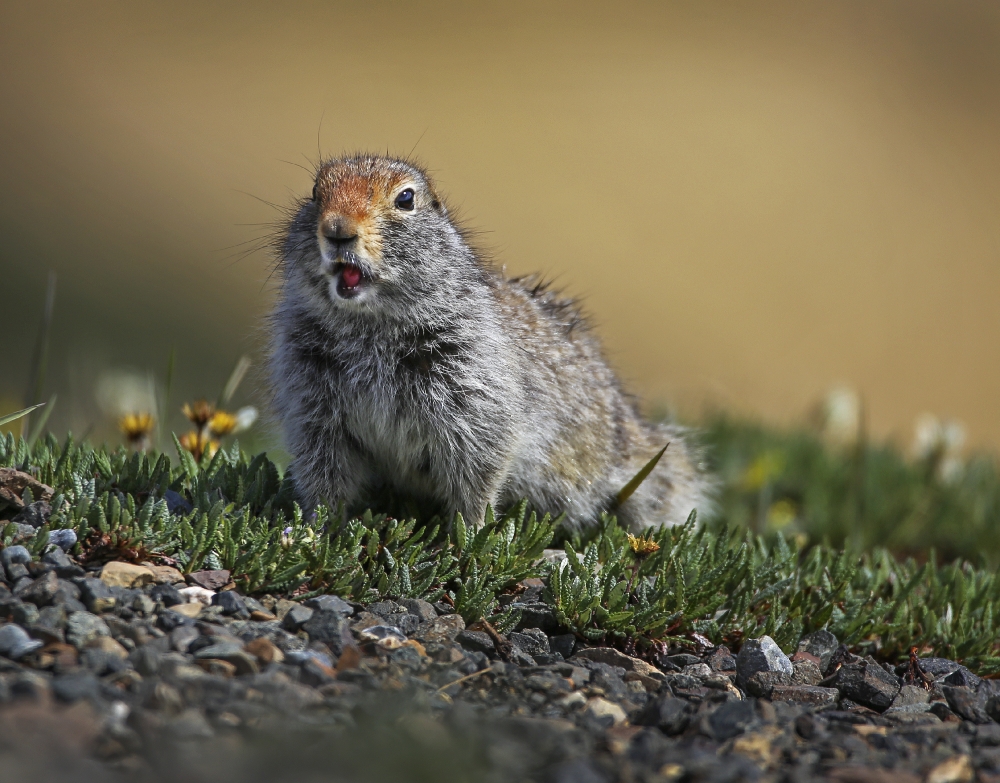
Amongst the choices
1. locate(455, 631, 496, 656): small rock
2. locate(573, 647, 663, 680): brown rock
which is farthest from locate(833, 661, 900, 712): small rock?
locate(455, 631, 496, 656): small rock

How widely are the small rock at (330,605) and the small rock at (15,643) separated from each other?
0.99 metres

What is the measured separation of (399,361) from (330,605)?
1317mm

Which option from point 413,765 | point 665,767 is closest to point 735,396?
point 665,767

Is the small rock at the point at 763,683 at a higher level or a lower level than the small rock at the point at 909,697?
lower

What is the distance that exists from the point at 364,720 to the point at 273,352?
2.65 metres

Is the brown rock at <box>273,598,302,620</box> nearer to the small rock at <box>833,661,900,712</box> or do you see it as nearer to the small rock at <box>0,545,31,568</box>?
the small rock at <box>0,545,31,568</box>

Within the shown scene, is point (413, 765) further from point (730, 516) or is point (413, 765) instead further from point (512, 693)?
point (730, 516)

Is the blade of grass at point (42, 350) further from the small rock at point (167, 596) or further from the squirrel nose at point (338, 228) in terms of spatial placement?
the small rock at point (167, 596)

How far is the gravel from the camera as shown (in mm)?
2463

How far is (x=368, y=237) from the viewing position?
4262 millimetres

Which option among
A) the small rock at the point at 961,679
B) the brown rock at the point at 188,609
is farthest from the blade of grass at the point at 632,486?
the brown rock at the point at 188,609

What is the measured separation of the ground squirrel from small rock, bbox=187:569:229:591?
2.81 ft

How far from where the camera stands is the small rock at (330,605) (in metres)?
3.70

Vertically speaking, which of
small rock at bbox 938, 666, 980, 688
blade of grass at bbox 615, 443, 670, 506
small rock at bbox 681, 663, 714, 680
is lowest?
small rock at bbox 681, 663, 714, 680
